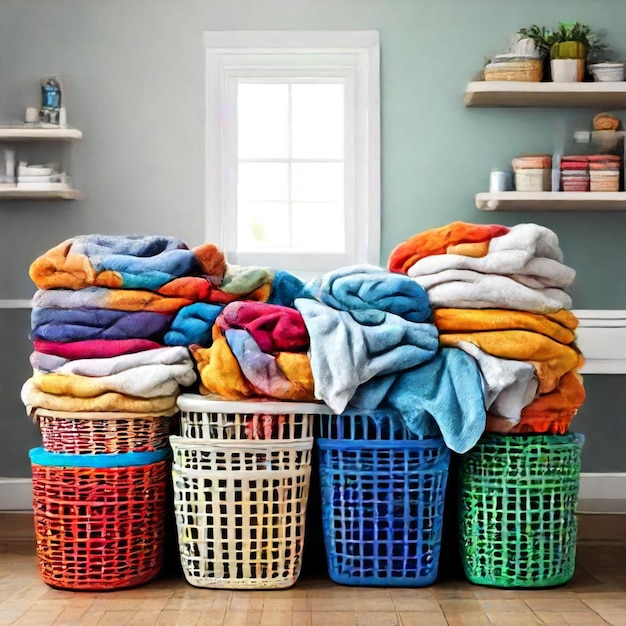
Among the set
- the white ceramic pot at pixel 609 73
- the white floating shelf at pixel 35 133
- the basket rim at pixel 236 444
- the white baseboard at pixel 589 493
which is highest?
the white ceramic pot at pixel 609 73

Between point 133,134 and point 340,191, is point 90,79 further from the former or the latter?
point 340,191

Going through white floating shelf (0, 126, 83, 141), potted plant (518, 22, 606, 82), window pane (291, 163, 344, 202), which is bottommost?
window pane (291, 163, 344, 202)

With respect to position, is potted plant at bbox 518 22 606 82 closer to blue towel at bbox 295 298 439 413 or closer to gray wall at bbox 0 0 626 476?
gray wall at bbox 0 0 626 476

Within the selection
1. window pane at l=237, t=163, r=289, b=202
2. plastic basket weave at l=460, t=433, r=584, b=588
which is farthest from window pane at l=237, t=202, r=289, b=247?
plastic basket weave at l=460, t=433, r=584, b=588

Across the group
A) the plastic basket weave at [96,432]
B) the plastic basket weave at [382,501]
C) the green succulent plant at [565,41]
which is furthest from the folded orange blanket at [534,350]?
the green succulent plant at [565,41]

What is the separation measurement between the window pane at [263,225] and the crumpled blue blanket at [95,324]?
3.37 ft

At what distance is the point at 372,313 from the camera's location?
2.38m

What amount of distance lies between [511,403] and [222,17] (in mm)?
1805

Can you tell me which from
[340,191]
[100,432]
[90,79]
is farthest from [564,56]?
[100,432]

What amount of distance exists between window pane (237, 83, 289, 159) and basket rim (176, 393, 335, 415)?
1300 mm

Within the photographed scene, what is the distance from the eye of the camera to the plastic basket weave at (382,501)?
238 cm

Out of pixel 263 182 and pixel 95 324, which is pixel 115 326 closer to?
pixel 95 324

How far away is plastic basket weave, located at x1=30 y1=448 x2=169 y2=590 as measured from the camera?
7.70ft

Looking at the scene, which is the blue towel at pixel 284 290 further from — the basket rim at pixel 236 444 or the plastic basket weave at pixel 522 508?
the plastic basket weave at pixel 522 508
